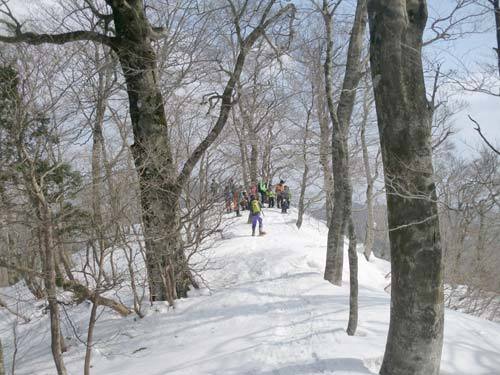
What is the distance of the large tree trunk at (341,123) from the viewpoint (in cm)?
633

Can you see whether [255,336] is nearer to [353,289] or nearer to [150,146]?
[353,289]

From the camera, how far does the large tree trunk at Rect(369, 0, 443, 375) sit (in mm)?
3457

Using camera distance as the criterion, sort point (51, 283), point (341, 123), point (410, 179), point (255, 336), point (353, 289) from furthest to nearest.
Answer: point (341, 123)
point (255, 336)
point (353, 289)
point (51, 283)
point (410, 179)

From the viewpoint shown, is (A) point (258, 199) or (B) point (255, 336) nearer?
(B) point (255, 336)

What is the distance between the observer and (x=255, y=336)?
5664mm

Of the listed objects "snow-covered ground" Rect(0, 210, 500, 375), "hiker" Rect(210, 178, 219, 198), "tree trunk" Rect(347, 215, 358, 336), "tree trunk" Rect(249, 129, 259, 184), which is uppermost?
"tree trunk" Rect(249, 129, 259, 184)

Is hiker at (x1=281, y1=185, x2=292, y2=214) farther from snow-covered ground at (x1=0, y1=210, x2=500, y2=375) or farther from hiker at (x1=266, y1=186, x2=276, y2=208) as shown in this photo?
snow-covered ground at (x1=0, y1=210, x2=500, y2=375)

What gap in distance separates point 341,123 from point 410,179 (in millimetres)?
4479

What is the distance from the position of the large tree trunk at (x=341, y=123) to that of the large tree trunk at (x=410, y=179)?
2327 millimetres

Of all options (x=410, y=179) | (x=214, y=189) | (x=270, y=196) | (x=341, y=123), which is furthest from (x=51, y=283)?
(x=270, y=196)

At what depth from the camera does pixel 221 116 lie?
7.95 metres

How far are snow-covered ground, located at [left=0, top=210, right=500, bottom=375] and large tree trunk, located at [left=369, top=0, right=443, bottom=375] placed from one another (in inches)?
38.6

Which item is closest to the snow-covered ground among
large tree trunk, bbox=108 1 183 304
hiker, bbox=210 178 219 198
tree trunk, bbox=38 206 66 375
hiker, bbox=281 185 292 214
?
tree trunk, bbox=38 206 66 375

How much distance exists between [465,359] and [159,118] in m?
6.36
